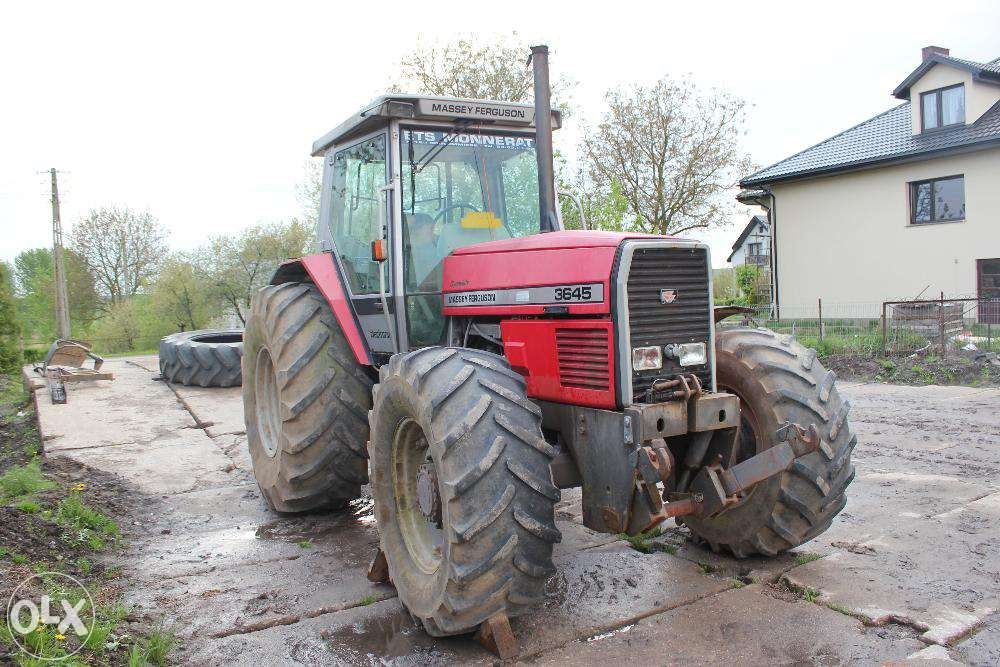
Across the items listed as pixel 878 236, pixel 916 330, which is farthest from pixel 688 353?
pixel 878 236

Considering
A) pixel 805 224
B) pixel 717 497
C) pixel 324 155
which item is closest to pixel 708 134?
pixel 805 224

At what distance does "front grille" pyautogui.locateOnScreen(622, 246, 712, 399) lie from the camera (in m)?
3.54

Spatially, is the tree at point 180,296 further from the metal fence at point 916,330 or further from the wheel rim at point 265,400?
the wheel rim at point 265,400

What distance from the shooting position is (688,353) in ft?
12.2

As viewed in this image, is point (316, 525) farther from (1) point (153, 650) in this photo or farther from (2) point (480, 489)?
(2) point (480, 489)

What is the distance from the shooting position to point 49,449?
7367 millimetres

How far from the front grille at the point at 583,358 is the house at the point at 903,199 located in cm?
1936

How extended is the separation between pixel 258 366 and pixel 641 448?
3.75 metres

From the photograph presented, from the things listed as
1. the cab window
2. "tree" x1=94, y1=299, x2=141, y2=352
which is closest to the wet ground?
the cab window

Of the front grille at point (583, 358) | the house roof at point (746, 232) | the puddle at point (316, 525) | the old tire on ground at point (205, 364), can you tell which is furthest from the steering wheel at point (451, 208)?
the house roof at point (746, 232)

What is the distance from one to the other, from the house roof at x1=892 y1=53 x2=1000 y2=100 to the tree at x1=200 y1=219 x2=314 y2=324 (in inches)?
931

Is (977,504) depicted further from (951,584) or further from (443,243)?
(443,243)

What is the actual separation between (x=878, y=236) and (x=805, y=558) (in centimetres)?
1978

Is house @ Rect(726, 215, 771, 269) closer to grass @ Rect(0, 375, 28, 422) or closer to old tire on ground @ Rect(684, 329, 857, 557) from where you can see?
grass @ Rect(0, 375, 28, 422)
